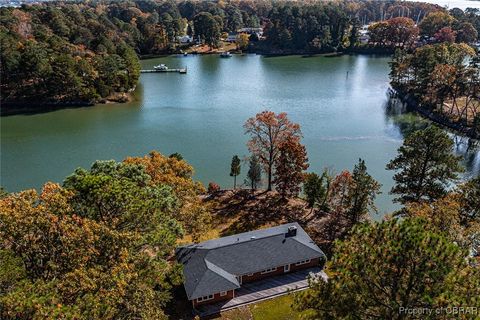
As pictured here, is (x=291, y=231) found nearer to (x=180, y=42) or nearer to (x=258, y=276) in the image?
(x=258, y=276)

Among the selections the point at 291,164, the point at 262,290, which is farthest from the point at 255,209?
the point at 262,290

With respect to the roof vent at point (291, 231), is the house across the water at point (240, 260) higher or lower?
lower

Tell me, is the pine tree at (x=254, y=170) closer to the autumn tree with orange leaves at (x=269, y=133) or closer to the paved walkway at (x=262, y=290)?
the autumn tree with orange leaves at (x=269, y=133)

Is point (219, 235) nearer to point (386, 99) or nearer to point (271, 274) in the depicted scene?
point (271, 274)

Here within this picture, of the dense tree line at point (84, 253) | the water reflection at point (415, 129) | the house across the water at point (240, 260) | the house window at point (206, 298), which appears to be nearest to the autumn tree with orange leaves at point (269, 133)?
the house across the water at point (240, 260)

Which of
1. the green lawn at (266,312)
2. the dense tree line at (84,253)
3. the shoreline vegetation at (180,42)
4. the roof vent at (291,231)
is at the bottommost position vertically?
the green lawn at (266,312)

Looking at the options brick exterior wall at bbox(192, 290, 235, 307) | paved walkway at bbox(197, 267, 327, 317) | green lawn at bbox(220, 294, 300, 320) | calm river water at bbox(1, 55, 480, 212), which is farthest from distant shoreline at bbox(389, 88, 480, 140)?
brick exterior wall at bbox(192, 290, 235, 307)
